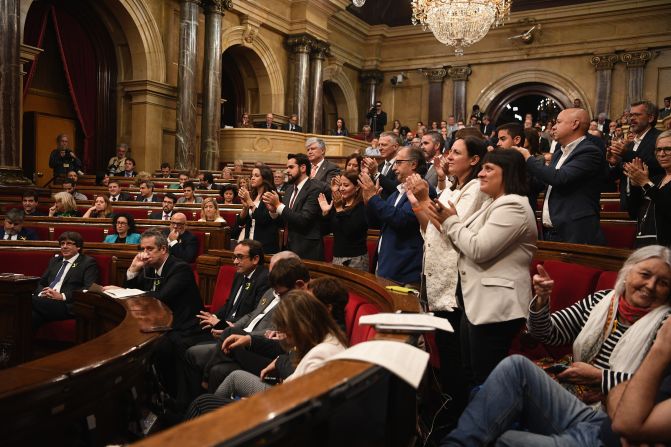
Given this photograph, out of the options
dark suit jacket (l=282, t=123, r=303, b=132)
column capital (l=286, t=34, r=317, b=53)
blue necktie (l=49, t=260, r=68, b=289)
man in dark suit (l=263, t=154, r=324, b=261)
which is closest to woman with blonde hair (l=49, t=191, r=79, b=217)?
blue necktie (l=49, t=260, r=68, b=289)

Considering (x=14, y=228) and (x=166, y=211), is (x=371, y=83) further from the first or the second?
(x=14, y=228)

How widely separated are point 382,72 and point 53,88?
10107 mm

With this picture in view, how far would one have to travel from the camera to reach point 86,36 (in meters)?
11.7

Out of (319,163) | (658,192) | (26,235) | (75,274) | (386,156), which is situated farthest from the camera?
(26,235)

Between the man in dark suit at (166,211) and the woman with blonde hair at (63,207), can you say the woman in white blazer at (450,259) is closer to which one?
the man in dark suit at (166,211)

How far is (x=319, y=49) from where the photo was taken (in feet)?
50.7

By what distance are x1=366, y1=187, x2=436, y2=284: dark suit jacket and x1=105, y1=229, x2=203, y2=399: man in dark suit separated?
4.06 feet

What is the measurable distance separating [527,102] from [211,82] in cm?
1032

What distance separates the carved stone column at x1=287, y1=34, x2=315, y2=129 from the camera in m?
15.1

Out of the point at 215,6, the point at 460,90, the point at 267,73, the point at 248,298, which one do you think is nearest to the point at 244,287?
the point at 248,298

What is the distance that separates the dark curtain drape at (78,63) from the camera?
10883mm

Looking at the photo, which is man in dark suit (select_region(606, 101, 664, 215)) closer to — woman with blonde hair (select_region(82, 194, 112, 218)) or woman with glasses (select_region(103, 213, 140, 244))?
woman with glasses (select_region(103, 213, 140, 244))

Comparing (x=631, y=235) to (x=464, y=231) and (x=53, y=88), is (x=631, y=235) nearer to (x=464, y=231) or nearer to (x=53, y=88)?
(x=464, y=231)

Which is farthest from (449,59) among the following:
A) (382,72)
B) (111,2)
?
(111,2)
